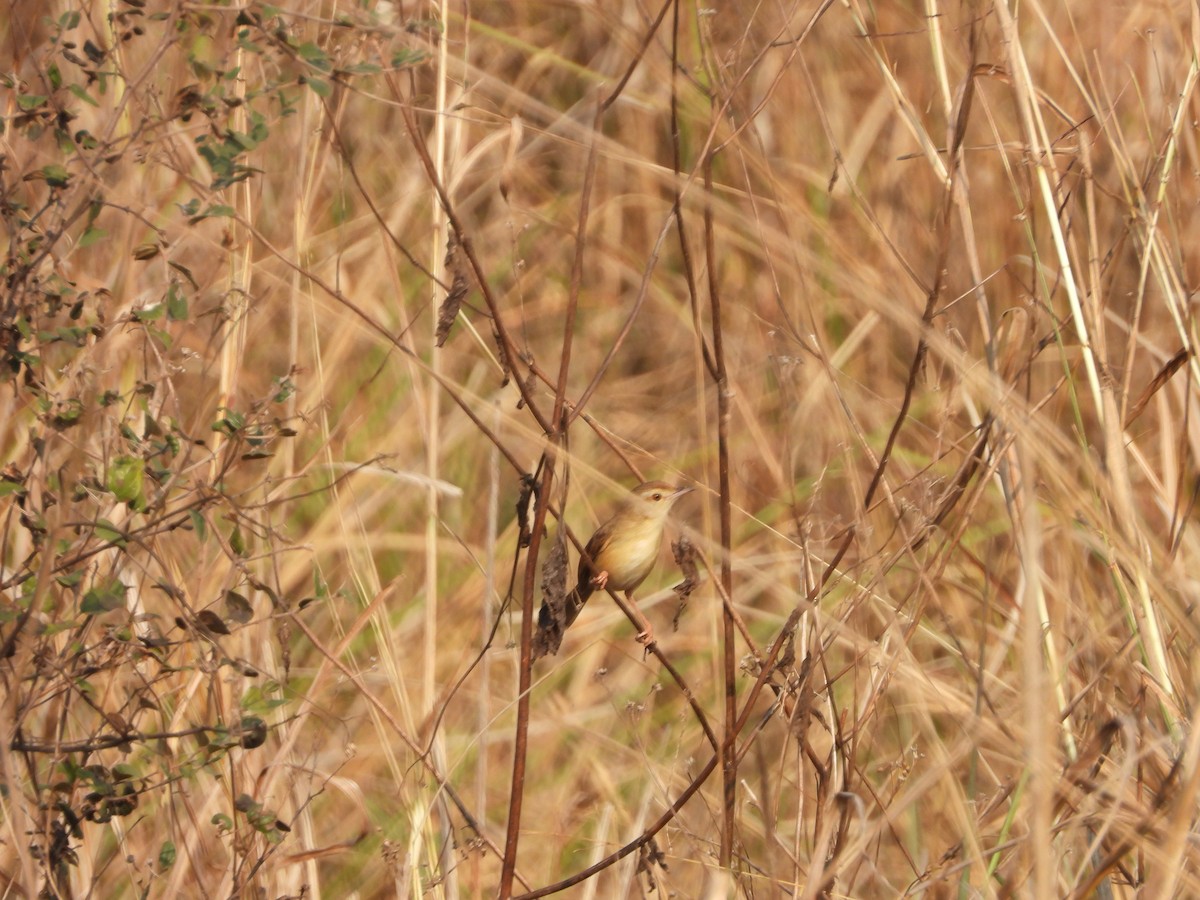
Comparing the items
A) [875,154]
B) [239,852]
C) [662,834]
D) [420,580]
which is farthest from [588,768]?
[875,154]

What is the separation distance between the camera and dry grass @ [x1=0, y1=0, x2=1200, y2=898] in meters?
1.85

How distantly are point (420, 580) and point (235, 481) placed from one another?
681mm

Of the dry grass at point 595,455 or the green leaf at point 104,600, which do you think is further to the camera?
the dry grass at point 595,455

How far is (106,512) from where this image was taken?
2.42 metres

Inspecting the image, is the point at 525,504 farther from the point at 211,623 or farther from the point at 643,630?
the point at 643,630

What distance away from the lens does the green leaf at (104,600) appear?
1.70 metres

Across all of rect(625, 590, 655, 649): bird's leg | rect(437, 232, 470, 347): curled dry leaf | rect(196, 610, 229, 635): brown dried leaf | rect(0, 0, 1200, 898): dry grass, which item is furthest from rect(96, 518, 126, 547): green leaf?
rect(625, 590, 655, 649): bird's leg

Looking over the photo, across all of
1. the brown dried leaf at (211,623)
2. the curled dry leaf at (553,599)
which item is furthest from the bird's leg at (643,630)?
the brown dried leaf at (211,623)

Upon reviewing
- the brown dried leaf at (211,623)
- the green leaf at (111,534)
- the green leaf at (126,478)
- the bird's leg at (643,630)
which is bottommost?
the bird's leg at (643,630)

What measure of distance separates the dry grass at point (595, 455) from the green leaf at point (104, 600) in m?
0.01

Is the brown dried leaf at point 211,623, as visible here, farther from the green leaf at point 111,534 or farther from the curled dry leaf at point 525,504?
the curled dry leaf at point 525,504

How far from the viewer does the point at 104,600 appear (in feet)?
5.61

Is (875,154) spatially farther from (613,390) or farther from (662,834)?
(662,834)

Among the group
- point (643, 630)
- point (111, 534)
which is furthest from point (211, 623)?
point (643, 630)
